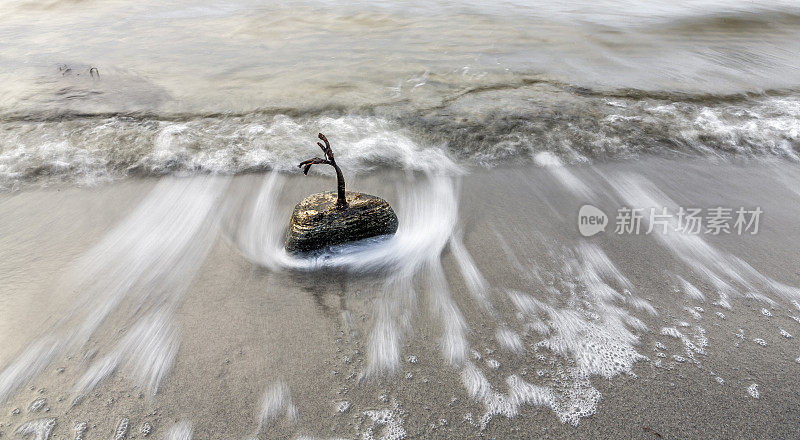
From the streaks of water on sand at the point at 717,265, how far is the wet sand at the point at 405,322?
0.04 feet

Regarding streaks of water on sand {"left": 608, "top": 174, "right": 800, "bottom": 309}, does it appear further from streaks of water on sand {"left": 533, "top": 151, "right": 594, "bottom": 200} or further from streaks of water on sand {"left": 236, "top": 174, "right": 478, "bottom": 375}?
streaks of water on sand {"left": 236, "top": 174, "right": 478, "bottom": 375}

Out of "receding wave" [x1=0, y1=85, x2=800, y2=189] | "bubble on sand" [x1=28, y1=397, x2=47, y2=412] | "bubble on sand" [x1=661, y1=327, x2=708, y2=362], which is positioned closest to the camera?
"bubble on sand" [x1=28, y1=397, x2=47, y2=412]

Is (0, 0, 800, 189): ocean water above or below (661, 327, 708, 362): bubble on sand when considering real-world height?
above

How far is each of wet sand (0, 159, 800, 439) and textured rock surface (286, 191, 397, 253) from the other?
0.15 meters

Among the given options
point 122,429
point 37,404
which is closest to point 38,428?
point 37,404

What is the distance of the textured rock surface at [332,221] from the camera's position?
2.55 m

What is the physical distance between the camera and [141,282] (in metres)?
2.56

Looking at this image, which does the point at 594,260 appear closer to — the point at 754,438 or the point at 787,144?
the point at 754,438

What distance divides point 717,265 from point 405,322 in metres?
1.89

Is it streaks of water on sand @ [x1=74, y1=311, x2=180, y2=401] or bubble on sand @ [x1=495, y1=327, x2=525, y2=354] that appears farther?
bubble on sand @ [x1=495, y1=327, x2=525, y2=354]

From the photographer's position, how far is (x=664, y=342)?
220 cm

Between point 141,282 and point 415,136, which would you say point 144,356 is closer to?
point 141,282

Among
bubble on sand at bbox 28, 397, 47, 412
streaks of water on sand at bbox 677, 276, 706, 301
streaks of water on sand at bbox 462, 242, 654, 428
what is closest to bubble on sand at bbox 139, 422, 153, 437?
bubble on sand at bbox 28, 397, 47, 412

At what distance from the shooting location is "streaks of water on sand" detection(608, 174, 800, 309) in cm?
254
